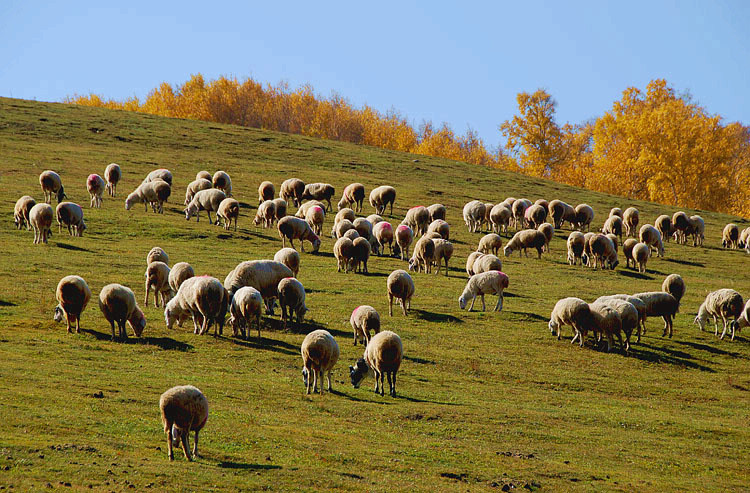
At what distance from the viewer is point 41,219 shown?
31.8 meters

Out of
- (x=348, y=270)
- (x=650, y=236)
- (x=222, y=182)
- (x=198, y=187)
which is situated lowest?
(x=348, y=270)

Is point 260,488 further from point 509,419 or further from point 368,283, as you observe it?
point 368,283

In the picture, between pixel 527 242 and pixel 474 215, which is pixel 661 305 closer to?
pixel 527 242

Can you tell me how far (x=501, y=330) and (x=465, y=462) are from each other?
11430 millimetres

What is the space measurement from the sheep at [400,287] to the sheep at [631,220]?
82.1 ft

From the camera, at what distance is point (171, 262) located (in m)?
29.6

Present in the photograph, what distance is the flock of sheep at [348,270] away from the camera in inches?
695

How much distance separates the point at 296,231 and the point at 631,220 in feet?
72.9

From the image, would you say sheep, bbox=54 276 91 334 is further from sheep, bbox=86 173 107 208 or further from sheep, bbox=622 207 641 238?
sheep, bbox=622 207 641 238

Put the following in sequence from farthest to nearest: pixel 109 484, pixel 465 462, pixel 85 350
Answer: pixel 85 350 → pixel 465 462 → pixel 109 484

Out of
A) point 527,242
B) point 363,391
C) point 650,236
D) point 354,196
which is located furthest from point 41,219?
point 650,236

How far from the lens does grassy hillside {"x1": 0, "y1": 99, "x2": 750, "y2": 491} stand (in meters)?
12.4

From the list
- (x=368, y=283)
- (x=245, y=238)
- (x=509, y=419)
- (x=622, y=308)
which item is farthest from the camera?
(x=245, y=238)

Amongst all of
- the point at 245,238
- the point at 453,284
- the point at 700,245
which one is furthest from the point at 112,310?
the point at 700,245
